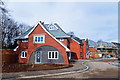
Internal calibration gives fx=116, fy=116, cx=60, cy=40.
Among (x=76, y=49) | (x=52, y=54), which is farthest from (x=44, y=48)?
(x=76, y=49)

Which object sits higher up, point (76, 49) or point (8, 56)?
point (76, 49)

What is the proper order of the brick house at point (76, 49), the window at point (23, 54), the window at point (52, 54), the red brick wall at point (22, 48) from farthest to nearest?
the brick house at point (76, 49) < the window at point (23, 54) < the red brick wall at point (22, 48) < the window at point (52, 54)

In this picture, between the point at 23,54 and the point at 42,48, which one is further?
the point at 23,54

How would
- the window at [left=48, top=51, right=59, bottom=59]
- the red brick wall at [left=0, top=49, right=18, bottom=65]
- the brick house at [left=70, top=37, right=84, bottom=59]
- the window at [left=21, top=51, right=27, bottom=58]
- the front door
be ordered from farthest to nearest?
the brick house at [left=70, top=37, right=84, bottom=59] < the window at [left=21, top=51, right=27, bottom=58] < the front door < the window at [left=48, top=51, right=59, bottom=59] < the red brick wall at [left=0, top=49, right=18, bottom=65]

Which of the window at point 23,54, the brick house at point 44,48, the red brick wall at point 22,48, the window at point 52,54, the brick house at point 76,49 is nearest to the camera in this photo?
the brick house at point 44,48

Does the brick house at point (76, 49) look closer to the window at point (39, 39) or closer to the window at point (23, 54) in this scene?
the window at point (39, 39)

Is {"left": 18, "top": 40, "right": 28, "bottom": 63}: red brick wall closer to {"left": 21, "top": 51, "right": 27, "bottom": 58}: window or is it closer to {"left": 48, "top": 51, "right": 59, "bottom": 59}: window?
{"left": 21, "top": 51, "right": 27, "bottom": 58}: window

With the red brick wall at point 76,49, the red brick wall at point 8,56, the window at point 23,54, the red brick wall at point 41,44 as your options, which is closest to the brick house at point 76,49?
the red brick wall at point 76,49

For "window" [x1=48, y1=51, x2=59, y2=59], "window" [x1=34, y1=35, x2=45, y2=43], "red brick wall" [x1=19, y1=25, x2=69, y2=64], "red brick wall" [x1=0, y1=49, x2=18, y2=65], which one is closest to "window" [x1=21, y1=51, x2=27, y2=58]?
"red brick wall" [x1=0, y1=49, x2=18, y2=65]

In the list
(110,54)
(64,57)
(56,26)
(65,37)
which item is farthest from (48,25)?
(110,54)

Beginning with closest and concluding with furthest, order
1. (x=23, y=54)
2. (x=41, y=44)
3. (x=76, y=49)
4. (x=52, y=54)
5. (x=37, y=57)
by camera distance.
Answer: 1. (x=52, y=54)
2. (x=41, y=44)
3. (x=37, y=57)
4. (x=23, y=54)
5. (x=76, y=49)

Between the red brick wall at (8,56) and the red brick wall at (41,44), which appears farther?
the red brick wall at (41,44)

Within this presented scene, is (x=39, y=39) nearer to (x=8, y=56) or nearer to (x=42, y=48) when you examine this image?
(x=42, y=48)

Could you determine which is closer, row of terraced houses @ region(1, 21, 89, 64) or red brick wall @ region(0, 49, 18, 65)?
red brick wall @ region(0, 49, 18, 65)
